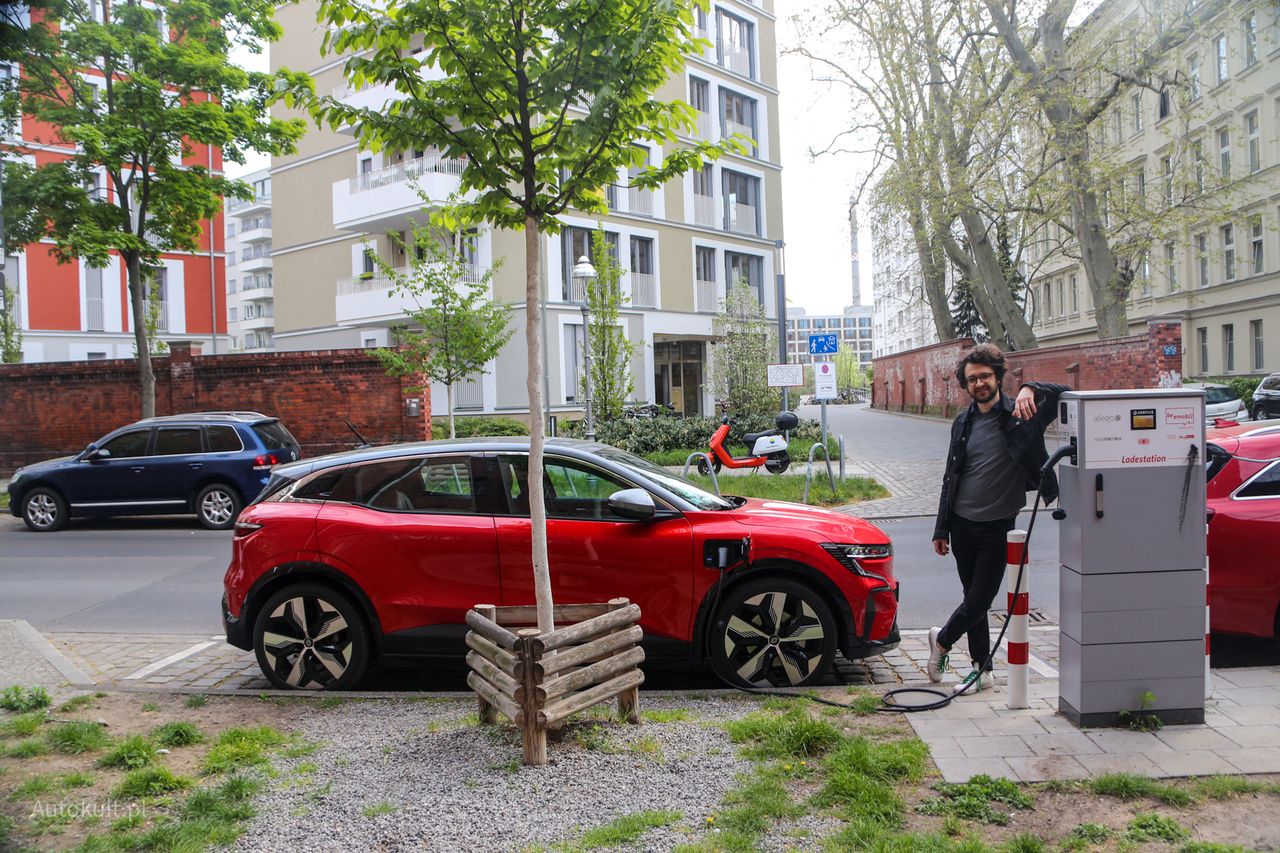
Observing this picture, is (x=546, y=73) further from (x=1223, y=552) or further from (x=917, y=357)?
(x=917, y=357)

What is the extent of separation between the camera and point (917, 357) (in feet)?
172

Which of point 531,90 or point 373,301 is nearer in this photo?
point 531,90

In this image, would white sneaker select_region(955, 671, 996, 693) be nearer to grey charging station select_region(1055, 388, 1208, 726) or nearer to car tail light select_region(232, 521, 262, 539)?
grey charging station select_region(1055, 388, 1208, 726)

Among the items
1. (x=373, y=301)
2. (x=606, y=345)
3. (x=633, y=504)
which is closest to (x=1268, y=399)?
(x=606, y=345)

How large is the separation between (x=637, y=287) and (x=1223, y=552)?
3110cm

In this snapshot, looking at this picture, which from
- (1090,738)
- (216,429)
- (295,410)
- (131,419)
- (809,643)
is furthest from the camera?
(131,419)

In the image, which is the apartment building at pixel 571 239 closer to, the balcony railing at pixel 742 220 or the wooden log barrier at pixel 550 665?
the balcony railing at pixel 742 220

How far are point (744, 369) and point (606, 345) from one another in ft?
16.2

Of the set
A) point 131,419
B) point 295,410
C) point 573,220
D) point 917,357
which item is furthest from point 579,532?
point 917,357

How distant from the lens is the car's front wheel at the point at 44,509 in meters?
15.7

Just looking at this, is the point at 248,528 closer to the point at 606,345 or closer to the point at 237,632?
the point at 237,632

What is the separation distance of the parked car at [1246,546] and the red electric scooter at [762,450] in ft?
26.0

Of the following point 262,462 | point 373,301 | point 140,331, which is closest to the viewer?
point 262,462

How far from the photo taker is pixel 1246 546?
5.97 metres
